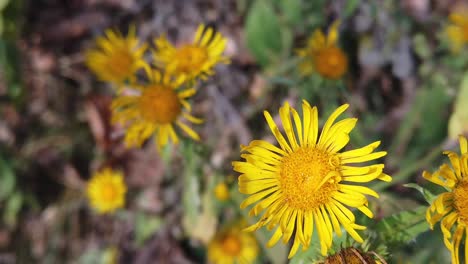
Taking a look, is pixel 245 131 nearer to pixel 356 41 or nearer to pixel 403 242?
pixel 356 41

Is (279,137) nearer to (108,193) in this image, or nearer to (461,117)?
(461,117)

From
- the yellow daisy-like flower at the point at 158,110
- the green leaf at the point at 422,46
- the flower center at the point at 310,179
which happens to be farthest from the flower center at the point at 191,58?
the green leaf at the point at 422,46

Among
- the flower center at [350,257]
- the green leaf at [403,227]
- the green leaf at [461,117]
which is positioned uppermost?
the green leaf at [461,117]

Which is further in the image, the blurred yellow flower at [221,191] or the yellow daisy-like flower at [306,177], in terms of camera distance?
the blurred yellow flower at [221,191]

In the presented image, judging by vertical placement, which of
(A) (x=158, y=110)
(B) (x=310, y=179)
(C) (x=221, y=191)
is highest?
(A) (x=158, y=110)

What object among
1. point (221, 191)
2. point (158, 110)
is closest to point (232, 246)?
point (221, 191)

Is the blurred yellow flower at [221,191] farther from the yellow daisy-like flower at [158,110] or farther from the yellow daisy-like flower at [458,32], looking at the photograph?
the yellow daisy-like flower at [458,32]

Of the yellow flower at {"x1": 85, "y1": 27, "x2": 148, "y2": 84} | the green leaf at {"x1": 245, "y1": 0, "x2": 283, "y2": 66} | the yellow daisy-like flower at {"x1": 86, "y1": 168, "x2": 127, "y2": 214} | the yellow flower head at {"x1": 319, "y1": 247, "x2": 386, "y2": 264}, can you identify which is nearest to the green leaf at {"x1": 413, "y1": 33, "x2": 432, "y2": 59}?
the green leaf at {"x1": 245, "y1": 0, "x2": 283, "y2": 66}

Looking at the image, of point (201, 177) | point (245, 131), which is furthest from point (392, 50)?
point (201, 177)
